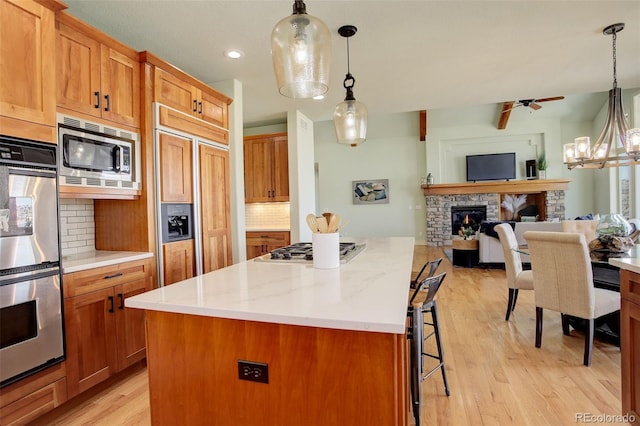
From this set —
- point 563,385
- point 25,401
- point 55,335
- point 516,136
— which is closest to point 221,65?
point 55,335

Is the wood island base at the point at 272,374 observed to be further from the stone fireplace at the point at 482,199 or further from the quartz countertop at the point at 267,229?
the stone fireplace at the point at 482,199

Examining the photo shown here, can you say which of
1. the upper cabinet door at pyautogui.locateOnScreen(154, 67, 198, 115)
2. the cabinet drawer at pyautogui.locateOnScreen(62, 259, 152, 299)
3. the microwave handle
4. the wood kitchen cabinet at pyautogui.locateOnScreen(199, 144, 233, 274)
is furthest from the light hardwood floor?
the upper cabinet door at pyautogui.locateOnScreen(154, 67, 198, 115)

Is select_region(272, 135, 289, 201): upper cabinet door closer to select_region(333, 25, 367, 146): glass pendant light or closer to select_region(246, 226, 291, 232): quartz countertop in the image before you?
select_region(246, 226, 291, 232): quartz countertop

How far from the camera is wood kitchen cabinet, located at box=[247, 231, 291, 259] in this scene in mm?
4995

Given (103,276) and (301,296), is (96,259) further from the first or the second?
(301,296)

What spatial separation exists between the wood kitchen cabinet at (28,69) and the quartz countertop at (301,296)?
46.4 inches

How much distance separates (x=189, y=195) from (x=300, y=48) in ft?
6.37

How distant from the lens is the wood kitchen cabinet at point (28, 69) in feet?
5.36

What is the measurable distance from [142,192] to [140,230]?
0.29 meters

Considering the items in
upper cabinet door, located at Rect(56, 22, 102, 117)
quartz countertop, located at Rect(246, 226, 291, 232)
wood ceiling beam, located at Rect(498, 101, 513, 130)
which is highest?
wood ceiling beam, located at Rect(498, 101, 513, 130)

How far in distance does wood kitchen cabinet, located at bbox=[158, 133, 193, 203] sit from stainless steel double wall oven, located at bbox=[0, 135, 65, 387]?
836mm

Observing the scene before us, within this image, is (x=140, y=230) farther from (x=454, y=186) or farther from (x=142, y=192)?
(x=454, y=186)

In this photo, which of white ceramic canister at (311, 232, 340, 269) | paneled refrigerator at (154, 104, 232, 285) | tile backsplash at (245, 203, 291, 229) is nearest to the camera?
white ceramic canister at (311, 232, 340, 269)

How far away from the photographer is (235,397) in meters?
1.16
